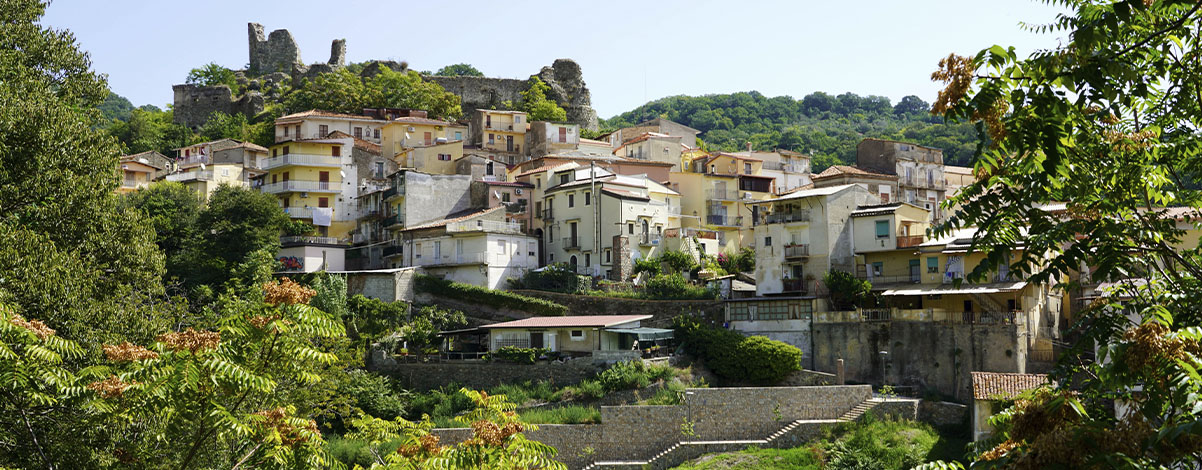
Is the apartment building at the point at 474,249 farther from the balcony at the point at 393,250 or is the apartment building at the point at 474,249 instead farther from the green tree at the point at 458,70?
the green tree at the point at 458,70

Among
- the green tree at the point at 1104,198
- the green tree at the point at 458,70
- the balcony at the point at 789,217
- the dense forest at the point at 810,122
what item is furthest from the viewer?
the green tree at the point at 458,70

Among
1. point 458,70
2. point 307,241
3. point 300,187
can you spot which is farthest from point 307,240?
point 458,70

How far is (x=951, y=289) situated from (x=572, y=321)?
14.8 metres

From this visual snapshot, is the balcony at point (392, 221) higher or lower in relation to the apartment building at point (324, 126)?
lower

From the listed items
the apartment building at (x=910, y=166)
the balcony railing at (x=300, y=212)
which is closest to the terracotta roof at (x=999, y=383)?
the apartment building at (x=910, y=166)

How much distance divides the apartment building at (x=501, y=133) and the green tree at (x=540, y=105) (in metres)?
8.05

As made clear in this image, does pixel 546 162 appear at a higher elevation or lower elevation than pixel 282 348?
higher

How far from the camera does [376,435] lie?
70.4ft

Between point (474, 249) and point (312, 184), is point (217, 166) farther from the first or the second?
point (474, 249)

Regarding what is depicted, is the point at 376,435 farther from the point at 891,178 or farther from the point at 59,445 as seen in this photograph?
the point at 891,178

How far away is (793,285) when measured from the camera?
1900 inches

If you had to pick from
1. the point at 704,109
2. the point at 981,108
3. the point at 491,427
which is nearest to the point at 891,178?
the point at 491,427

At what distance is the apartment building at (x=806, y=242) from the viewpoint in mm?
47938

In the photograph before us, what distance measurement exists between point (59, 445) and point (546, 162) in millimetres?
53442
